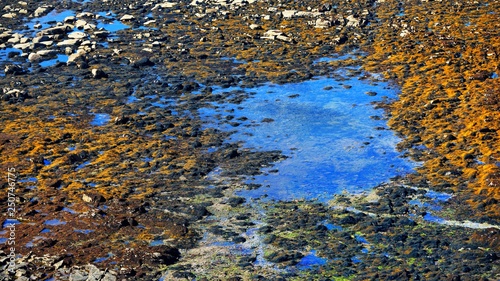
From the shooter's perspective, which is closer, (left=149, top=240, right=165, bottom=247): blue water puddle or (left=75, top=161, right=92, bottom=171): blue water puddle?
(left=149, top=240, right=165, bottom=247): blue water puddle

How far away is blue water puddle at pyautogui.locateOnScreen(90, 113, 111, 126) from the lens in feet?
75.7

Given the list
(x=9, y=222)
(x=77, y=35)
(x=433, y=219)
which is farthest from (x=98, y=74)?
(x=433, y=219)

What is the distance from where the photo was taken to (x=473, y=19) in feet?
97.2

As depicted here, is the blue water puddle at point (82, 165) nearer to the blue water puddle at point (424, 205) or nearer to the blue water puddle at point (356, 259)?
the blue water puddle at point (356, 259)

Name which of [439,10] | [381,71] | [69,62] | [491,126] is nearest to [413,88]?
[381,71]

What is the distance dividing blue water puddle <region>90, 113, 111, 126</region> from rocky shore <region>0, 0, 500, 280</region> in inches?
4.4

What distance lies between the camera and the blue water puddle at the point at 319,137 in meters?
18.7

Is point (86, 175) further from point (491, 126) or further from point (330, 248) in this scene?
point (491, 126)

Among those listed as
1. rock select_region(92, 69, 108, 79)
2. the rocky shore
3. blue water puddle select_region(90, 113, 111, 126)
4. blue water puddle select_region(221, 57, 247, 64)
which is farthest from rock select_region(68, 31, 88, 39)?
blue water puddle select_region(90, 113, 111, 126)

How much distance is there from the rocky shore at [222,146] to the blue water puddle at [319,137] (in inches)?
19.5

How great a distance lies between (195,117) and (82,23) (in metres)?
13.3

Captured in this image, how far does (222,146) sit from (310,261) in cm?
666

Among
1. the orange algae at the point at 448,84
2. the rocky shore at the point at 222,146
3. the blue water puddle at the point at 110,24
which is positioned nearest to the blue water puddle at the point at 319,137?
the rocky shore at the point at 222,146

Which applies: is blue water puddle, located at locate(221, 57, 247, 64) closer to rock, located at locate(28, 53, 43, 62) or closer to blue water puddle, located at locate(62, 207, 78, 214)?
rock, located at locate(28, 53, 43, 62)
